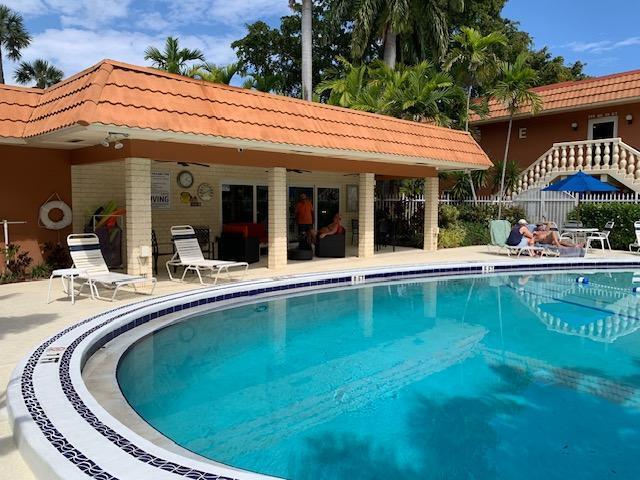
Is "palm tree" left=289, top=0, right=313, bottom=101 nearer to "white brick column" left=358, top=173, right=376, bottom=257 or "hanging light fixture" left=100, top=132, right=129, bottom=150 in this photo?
"white brick column" left=358, top=173, right=376, bottom=257

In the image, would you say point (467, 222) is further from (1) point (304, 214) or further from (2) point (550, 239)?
(1) point (304, 214)

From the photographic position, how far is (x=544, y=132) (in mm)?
24516

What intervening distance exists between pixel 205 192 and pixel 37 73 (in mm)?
28689

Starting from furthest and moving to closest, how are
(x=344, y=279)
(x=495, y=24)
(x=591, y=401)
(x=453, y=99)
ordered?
(x=495, y=24), (x=453, y=99), (x=344, y=279), (x=591, y=401)

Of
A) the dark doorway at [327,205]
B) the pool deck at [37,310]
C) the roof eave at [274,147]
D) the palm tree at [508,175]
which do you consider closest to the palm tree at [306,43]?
the dark doorway at [327,205]

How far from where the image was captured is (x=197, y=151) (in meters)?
10.6

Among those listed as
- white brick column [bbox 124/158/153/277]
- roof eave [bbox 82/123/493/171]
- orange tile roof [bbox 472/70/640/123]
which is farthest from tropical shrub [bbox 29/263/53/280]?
orange tile roof [bbox 472/70/640/123]

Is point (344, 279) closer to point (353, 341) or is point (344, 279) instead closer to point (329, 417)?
point (353, 341)

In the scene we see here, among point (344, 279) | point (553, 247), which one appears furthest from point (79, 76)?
point (553, 247)

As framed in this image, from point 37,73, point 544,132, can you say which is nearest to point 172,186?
point 544,132

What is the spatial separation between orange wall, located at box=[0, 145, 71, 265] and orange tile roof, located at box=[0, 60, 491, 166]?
2.77 ft

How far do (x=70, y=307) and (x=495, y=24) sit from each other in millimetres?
30756

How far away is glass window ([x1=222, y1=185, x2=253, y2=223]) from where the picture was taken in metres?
15.1

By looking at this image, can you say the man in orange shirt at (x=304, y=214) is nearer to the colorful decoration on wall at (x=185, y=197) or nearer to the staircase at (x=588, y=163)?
the colorful decoration on wall at (x=185, y=197)
